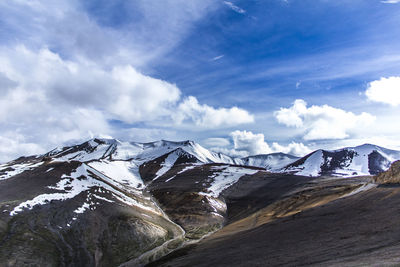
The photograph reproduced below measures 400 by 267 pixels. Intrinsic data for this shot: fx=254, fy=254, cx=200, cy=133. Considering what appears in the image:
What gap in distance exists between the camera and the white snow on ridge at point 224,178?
15290 cm

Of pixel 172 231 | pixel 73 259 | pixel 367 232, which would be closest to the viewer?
pixel 367 232

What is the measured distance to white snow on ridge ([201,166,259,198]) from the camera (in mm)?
152900

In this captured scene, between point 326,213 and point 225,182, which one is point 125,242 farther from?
point 225,182

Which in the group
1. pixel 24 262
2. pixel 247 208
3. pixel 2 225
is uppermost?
pixel 2 225

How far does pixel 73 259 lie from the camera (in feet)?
207

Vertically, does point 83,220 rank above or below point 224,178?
below

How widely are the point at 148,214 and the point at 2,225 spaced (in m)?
48.6

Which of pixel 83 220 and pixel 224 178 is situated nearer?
pixel 83 220

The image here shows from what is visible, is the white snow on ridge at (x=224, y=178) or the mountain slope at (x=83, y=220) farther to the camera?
the white snow on ridge at (x=224, y=178)

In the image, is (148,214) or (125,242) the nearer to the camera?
(125,242)

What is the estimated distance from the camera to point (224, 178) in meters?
179

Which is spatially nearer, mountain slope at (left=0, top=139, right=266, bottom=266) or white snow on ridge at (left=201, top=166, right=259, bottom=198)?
mountain slope at (left=0, top=139, right=266, bottom=266)

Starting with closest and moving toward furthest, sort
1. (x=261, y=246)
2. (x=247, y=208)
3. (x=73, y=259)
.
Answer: (x=261, y=246)
(x=73, y=259)
(x=247, y=208)

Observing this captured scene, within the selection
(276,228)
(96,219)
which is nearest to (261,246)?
(276,228)
